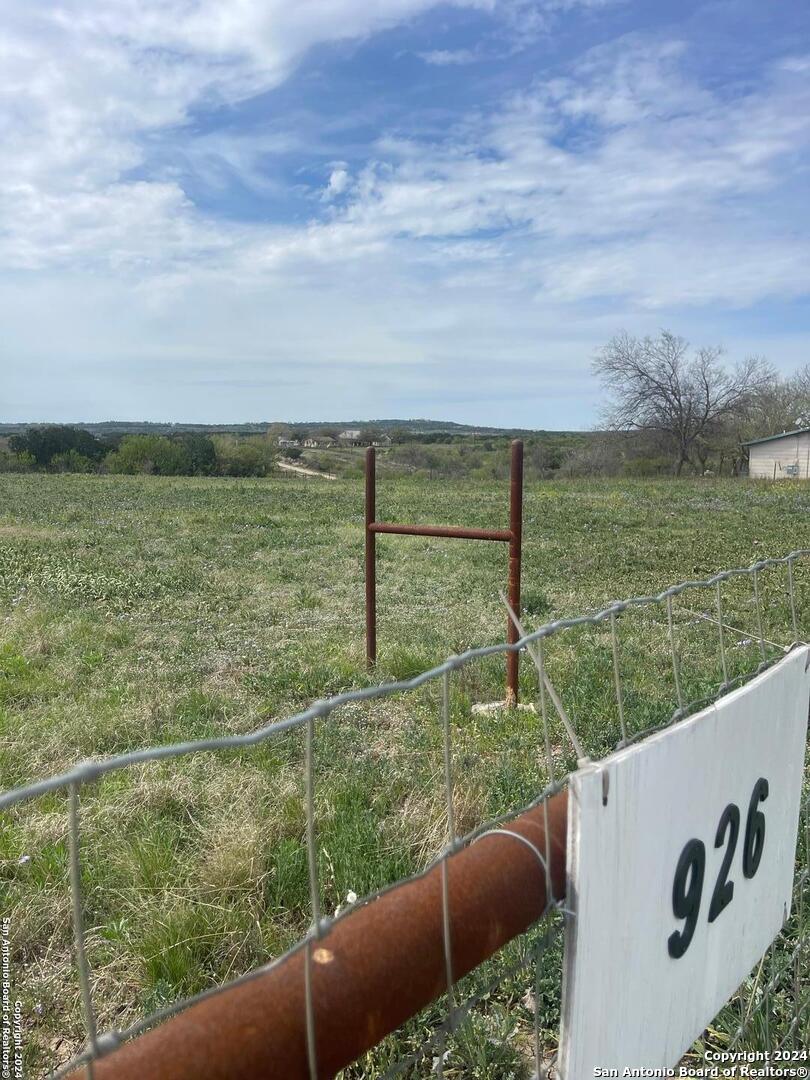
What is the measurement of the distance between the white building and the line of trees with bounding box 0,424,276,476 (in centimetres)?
2534

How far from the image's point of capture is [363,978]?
837 millimetres

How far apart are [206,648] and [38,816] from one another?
9.31 ft

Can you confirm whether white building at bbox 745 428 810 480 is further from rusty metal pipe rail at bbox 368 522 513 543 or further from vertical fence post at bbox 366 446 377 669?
rusty metal pipe rail at bbox 368 522 513 543

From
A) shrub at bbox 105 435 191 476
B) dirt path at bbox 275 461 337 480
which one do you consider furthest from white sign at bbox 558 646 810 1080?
shrub at bbox 105 435 191 476

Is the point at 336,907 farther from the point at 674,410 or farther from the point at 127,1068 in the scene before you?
the point at 674,410

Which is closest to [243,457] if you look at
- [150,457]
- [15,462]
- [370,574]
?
[150,457]

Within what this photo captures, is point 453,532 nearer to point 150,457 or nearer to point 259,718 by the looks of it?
point 259,718

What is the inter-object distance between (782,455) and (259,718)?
41.2 metres

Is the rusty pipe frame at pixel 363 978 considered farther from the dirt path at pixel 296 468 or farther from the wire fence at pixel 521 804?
the dirt path at pixel 296 468

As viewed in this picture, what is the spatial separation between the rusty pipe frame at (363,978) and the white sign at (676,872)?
0.09 m

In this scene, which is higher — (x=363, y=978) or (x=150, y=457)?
(x=150, y=457)

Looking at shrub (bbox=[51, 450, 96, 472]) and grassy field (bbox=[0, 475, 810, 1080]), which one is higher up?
shrub (bbox=[51, 450, 96, 472])

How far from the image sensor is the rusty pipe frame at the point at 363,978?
0.72 meters

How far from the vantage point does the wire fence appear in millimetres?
912
